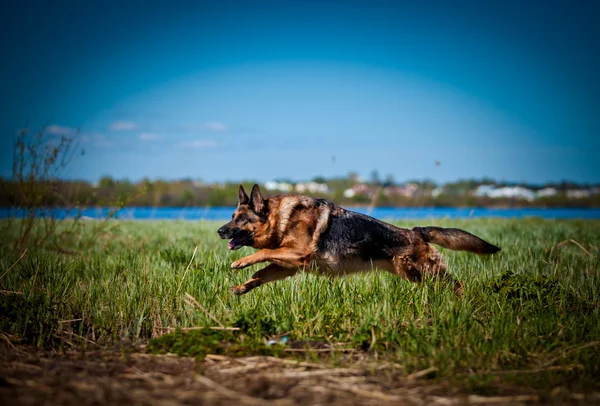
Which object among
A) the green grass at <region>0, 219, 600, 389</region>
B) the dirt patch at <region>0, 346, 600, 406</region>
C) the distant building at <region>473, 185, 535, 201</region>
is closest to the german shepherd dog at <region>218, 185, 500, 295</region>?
the green grass at <region>0, 219, 600, 389</region>

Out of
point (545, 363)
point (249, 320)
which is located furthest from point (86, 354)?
point (545, 363)

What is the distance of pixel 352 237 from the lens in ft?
19.1

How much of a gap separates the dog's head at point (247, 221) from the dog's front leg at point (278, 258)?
46 centimetres

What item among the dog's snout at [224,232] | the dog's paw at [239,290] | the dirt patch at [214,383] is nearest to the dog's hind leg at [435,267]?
the dog's paw at [239,290]

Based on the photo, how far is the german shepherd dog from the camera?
5613 mm

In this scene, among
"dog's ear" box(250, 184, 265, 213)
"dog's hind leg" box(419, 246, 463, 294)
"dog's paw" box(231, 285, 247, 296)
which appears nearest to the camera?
"dog's paw" box(231, 285, 247, 296)

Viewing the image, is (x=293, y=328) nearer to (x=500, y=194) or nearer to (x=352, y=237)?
(x=352, y=237)

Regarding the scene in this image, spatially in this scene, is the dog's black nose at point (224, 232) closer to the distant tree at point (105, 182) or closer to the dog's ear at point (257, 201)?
the dog's ear at point (257, 201)

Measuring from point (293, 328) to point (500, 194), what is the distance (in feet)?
97.9

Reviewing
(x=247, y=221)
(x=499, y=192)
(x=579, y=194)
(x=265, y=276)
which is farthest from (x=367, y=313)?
(x=579, y=194)

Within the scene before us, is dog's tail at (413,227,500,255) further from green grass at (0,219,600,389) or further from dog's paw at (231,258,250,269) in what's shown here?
dog's paw at (231,258,250,269)

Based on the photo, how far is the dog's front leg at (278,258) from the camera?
530cm

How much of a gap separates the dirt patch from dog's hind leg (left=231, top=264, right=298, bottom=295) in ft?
5.46

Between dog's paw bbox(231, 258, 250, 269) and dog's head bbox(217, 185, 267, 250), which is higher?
dog's head bbox(217, 185, 267, 250)
